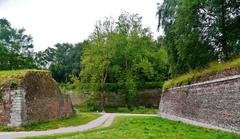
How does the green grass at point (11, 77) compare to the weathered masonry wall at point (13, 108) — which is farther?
the green grass at point (11, 77)

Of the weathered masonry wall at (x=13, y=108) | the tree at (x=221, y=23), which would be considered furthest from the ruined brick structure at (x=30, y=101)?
the tree at (x=221, y=23)

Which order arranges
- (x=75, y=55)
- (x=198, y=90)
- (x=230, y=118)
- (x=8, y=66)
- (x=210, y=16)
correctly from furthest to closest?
(x=75, y=55) < (x=8, y=66) < (x=210, y=16) < (x=198, y=90) < (x=230, y=118)

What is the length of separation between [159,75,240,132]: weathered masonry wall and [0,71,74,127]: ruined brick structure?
8.97 meters

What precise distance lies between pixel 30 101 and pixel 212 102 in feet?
33.0

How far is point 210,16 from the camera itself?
93.5ft

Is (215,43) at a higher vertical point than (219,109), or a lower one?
higher

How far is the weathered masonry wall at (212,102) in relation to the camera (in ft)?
62.2

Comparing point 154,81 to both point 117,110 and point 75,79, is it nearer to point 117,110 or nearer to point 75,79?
point 117,110

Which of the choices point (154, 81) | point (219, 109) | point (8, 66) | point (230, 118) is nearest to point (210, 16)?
point (219, 109)

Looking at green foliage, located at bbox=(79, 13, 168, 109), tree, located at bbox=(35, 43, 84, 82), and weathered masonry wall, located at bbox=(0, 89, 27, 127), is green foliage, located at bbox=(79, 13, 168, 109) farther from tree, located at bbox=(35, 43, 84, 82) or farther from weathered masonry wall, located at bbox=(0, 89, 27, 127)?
weathered masonry wall, located at bbox=(0, 89, 27, 127)

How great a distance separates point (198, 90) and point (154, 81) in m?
41.2

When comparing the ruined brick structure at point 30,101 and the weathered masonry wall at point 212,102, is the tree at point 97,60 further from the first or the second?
the ruined brick structure at point 30,101

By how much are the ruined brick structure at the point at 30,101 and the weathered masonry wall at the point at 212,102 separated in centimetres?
897

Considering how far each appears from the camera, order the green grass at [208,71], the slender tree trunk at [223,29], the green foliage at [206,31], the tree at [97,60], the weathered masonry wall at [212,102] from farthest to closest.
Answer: the tree at [97,60]
the green foliage at [206,31]
the slender tree trunk at [223,29]
the green grass at [208,71]
the weathered masonry wall at [212,102]
